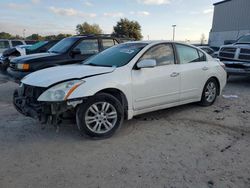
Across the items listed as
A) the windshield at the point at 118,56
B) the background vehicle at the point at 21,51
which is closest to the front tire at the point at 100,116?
the windshield at the point at 118,56

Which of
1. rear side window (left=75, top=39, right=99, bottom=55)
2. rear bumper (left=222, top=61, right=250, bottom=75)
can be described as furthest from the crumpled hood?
rear bumper (left=222, top=61, right=250, bottom=75)

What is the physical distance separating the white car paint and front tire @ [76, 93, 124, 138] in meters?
0.17

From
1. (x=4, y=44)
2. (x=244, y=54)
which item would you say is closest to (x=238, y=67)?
(x=244, y=54)

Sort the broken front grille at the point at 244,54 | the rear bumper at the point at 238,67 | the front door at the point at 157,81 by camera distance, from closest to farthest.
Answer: the front door at the point at 157,81, the rear bumper at the point at 238,67, the broken front grille at the point at 244,54

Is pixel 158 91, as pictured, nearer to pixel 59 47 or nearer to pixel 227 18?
pixel 59 47

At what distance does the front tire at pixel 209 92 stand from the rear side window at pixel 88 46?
3835 millimetres

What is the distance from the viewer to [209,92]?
580cm

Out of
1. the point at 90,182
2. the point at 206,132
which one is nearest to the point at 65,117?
the point at 90,182

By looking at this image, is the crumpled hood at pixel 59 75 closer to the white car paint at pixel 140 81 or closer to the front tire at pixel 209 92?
the white car paint at pixel 140 81

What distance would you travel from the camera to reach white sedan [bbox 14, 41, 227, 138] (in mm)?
3627

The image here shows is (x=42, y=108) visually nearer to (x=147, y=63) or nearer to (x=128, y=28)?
(x=147, y=63)

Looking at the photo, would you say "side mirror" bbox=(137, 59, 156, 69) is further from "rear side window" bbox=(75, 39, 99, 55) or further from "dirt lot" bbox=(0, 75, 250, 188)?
"rear side window" bbox=(75, 39, 99, 55)

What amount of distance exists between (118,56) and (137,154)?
201cm

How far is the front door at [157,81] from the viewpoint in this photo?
429cm
